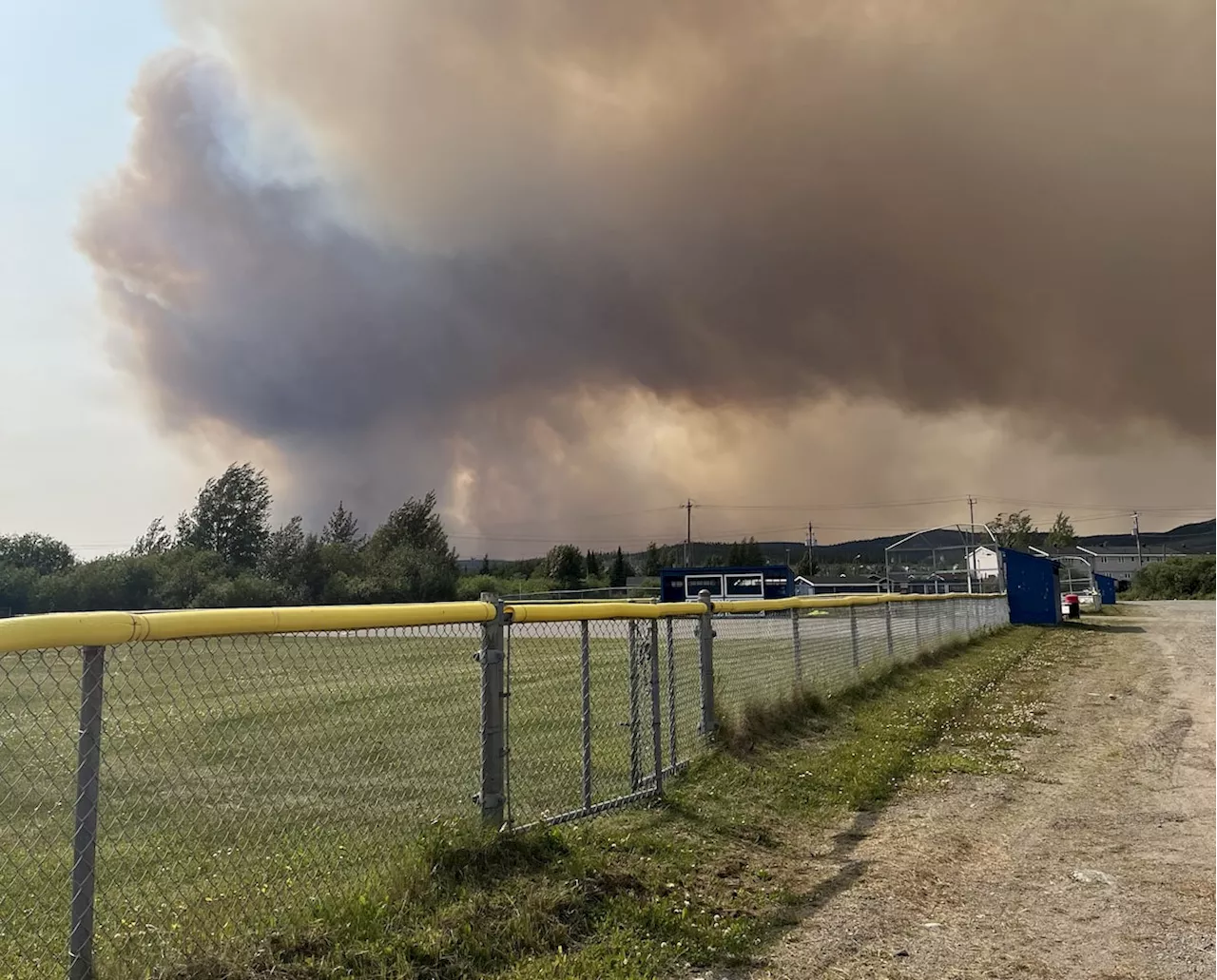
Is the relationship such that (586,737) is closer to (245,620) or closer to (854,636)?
(245,620)

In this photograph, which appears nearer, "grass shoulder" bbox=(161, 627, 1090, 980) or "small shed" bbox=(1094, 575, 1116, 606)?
"grass shoulder" bbox=(161, 627, 1090, 980)

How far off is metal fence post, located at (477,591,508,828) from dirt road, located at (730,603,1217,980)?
1807 mm

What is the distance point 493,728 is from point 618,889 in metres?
1.14

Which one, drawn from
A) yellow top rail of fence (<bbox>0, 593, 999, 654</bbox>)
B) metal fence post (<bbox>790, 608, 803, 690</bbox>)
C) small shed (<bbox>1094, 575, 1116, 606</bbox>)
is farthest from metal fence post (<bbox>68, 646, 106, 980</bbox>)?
small shed (<bbox>1094, 575, 1116, 606</bbox>)

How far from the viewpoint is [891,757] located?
323 inches

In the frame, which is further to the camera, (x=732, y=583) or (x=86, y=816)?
(x=732, y=583)

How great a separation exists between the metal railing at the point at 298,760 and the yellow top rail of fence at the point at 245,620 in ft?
Result: 0.03

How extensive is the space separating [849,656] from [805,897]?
28.2 feet

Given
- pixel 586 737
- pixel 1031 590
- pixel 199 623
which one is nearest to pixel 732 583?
pixel 1031 590

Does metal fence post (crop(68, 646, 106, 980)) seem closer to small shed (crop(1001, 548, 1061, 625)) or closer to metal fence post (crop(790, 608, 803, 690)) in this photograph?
metal fence post (crop(790, 608, 803, 690))

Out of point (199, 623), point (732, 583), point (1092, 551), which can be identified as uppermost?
point (1092, 551)

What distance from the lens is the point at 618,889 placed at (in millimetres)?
4711

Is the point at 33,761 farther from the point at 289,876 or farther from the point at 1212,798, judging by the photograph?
the point at 1212,798

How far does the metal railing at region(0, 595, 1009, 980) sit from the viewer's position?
141 inches
